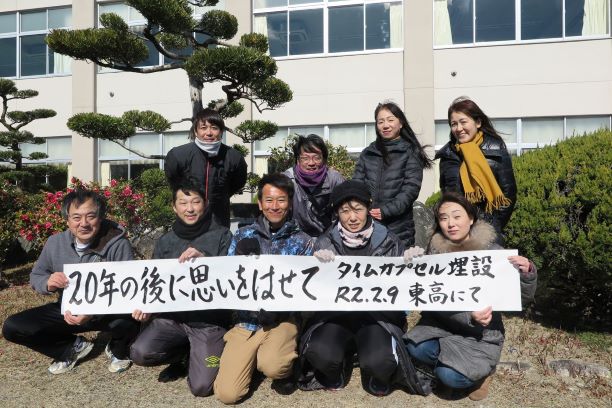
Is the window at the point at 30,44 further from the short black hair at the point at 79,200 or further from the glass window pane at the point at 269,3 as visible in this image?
the short black hair at the point at 79,200

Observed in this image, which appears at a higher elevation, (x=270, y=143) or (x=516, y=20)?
(x=516, y=20)

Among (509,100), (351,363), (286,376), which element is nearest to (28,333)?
(286,376)

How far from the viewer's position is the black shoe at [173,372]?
3.43 m

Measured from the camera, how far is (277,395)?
318 cm

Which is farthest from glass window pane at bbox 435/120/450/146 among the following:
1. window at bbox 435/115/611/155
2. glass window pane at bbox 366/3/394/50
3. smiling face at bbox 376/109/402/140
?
smiling face at bbox 376/109/402/140

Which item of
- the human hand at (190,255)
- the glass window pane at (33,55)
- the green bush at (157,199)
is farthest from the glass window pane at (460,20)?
the glass window pane at (33,55)

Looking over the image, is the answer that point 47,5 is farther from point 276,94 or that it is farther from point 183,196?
point 183,196

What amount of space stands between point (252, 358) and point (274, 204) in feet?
3.37

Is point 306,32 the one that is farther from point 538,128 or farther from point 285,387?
point 285,387

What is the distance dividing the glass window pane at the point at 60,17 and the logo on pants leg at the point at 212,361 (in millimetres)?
14221

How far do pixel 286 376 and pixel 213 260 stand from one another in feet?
2.98

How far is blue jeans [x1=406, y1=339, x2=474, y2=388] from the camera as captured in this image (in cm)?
289

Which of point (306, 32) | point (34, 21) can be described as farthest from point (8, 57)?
point (306, 32)

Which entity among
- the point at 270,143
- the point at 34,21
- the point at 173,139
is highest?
the point at 34,21
